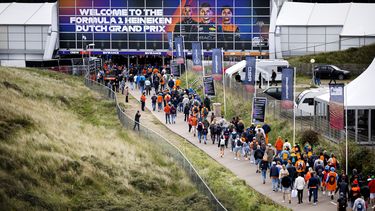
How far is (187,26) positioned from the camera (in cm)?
8106

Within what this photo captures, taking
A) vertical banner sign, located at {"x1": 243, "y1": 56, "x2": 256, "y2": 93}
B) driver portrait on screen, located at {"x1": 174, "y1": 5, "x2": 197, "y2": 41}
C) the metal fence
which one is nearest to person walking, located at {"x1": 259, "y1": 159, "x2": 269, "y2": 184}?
the metal fence

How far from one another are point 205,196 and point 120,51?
51.3 m

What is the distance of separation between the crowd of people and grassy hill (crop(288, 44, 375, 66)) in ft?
70.7

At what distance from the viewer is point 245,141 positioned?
3894cm

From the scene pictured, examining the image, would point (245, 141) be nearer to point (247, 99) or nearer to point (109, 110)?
point (247, 99)

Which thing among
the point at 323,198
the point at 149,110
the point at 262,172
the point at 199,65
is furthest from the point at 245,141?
the point at 199,65

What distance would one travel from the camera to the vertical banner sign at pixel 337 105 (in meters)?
36.4

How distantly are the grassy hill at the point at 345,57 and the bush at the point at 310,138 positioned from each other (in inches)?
1170

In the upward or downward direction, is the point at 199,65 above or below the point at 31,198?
above

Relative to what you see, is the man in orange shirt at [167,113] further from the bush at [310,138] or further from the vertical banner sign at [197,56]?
the vertical banner sign at [197,56]

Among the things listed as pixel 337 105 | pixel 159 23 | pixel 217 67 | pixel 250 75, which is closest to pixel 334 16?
pixel 159 23

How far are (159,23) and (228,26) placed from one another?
5.86 meters

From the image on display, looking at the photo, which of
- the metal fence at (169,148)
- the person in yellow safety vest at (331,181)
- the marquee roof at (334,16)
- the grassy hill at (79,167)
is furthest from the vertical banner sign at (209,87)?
the marquee roof at (334,16)

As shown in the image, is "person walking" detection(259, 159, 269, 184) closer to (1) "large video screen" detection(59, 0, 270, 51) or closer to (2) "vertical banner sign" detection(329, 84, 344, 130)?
(2) "vertical banner sign" detection(329, 84, 344, 130)
